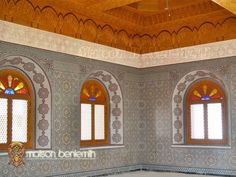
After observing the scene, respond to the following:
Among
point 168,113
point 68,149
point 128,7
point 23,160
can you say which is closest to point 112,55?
point 128,7

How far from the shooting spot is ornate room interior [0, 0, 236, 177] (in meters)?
5.96

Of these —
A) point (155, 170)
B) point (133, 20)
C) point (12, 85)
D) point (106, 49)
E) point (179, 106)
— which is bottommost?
point (155, 170)

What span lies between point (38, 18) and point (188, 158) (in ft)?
13.3

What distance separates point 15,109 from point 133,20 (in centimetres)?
314

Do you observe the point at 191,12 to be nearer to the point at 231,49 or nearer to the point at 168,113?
the point at 231,49

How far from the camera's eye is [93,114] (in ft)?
24.1

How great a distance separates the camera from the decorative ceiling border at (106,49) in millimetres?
5750

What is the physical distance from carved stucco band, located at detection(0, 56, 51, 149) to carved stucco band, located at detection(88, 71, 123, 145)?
1665 mm

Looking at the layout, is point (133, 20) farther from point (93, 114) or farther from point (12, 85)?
point (12, 85)

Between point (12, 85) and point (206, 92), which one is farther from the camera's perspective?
point (206, 92)

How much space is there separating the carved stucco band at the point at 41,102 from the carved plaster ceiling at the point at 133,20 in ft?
2.43

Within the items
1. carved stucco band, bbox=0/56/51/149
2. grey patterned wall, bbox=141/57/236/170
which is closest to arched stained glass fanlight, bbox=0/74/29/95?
carved stucco band, bbox=0/56/51/149

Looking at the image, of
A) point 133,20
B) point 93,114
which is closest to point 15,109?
point 93,114

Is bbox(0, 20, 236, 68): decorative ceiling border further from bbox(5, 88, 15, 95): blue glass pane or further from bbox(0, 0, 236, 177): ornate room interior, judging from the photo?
bbox(5, 88, 15, 95): blue glass pane
